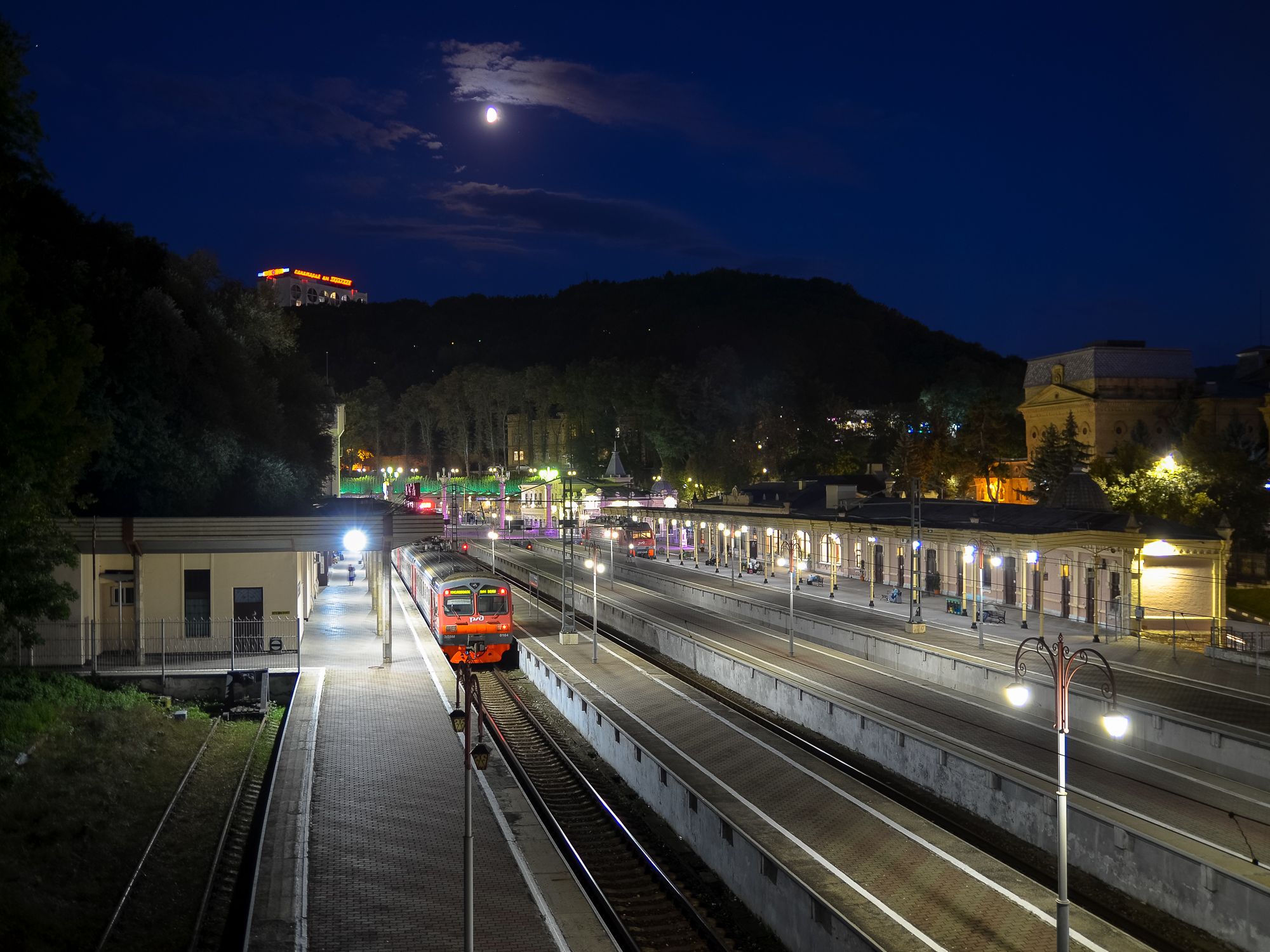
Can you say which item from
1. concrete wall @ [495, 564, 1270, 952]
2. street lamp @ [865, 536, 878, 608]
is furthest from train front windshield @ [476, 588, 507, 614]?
street lamp @ [865, 536, 878, 608]

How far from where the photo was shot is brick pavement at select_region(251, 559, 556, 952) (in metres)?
14.1

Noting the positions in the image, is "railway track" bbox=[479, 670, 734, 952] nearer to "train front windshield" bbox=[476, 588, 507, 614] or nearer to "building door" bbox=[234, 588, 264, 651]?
"train front windshield" bbox=[476, 588, 507, 614]

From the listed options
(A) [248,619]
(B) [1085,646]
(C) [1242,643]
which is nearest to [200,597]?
(A) [248,619]

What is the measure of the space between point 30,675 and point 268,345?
938 inches

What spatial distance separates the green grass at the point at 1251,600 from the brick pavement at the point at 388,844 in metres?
33.1

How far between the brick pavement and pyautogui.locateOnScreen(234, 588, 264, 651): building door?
16.8 ft

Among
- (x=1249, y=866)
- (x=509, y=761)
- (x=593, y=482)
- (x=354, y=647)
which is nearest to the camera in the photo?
(x=1249, y=866)

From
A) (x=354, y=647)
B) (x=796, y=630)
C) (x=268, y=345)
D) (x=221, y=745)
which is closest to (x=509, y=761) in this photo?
(x=221, y=745)

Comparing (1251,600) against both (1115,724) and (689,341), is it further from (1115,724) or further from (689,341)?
(689,341)

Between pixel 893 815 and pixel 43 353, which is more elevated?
pixel 43 353

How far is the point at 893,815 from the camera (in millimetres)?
18359

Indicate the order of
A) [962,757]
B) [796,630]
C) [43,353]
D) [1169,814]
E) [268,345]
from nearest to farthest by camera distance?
[1169,814], [962,757], [43,353], [796,630], [268,345]

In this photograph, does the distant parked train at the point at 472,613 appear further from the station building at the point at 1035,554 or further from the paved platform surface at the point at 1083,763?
the station building at the point at 1035,554

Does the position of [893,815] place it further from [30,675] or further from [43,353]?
[30,675]
